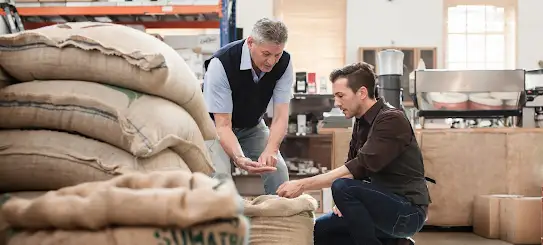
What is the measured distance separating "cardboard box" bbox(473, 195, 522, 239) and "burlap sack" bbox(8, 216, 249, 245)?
172 inches

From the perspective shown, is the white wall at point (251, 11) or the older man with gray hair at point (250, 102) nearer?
the older man with gray hair at point (250, 102)

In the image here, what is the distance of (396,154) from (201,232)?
1935 millimetres

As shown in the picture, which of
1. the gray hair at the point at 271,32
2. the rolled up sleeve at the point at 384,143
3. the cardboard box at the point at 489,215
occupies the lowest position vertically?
the cardboard box at the point at 489,215

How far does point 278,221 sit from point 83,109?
0.80m

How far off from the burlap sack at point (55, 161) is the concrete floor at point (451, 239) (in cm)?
350

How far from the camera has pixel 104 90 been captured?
1.40 meters

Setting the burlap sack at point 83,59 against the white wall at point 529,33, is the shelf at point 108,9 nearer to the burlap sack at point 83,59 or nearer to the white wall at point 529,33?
the burlap sack at point 83,59

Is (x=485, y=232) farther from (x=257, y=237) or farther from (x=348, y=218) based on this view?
(x=257, y=237)

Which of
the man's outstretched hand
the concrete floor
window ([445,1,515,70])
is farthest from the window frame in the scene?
the man's outstretched hand

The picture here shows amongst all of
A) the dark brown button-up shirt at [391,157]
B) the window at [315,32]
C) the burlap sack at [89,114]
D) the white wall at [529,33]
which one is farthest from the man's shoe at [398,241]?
the white wall at [529,33]

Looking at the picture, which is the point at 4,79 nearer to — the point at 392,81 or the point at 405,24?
the point at 392,81

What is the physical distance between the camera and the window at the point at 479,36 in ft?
26.6

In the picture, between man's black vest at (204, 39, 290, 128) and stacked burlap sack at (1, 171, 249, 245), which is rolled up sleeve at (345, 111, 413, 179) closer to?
man's black vest at (204, 39, 290, 128)

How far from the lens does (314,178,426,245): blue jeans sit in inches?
103
